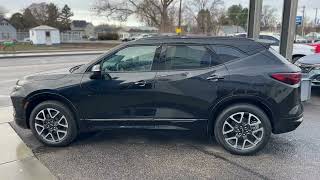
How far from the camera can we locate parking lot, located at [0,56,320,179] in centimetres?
351

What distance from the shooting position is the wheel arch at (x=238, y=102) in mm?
3928

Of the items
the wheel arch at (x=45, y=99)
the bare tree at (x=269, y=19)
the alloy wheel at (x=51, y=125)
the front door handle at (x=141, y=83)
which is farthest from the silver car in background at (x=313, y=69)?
the bare tree at (x=269, y=19)

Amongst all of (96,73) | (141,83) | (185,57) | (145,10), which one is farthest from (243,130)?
(145,10)

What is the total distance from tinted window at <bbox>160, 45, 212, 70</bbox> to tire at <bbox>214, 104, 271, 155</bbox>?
2.55 feet

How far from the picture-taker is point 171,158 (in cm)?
395

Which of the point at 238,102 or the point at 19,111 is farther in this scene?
the point at 19,111

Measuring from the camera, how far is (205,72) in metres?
3.97

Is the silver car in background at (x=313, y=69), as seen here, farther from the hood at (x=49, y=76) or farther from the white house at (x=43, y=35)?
the white house at (x=43, y=35)

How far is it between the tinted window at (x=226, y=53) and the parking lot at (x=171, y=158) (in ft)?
3.88

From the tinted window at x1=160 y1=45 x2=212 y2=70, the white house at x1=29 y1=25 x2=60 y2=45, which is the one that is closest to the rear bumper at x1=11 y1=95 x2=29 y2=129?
the tinted window at x1=160 y1=45 x2=212 y2=70

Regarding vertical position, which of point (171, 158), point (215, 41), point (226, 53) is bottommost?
point (171, 158)

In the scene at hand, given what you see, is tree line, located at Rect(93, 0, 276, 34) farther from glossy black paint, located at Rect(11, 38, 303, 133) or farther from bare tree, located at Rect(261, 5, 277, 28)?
glossy black paint, located at Rect(11, 38, 303, 133)

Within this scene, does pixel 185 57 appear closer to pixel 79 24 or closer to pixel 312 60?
pixel 312 60

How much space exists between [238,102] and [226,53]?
713mm
